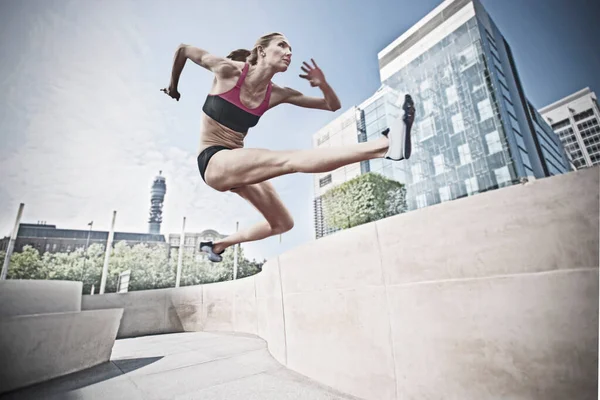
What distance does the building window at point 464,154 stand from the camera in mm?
22420

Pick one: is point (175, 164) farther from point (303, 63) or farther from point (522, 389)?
point (522, 389)

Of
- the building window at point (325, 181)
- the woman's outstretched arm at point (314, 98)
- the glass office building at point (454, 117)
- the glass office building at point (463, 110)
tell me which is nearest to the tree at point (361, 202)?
the glass office building at point (454, 117)

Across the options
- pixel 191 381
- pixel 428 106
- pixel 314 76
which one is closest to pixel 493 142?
pixel 428 106

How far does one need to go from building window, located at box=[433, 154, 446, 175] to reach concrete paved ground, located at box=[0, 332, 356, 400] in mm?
24281

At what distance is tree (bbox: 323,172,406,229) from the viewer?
16.1 m

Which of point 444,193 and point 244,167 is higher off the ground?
point 444,193

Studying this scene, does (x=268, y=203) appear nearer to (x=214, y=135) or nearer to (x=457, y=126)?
(x=214, y=135)

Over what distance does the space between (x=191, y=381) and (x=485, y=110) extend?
26.8m

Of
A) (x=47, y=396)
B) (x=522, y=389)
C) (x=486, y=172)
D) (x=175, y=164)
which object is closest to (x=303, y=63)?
(x=522, y=389)

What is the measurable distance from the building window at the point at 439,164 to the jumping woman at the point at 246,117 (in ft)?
78.2

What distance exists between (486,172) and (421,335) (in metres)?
24.1

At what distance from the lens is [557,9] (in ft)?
9.68

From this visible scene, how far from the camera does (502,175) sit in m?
→ 20.3

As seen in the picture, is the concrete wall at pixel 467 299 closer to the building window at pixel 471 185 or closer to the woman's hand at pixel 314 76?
the woman's hand at pixel 314 76
